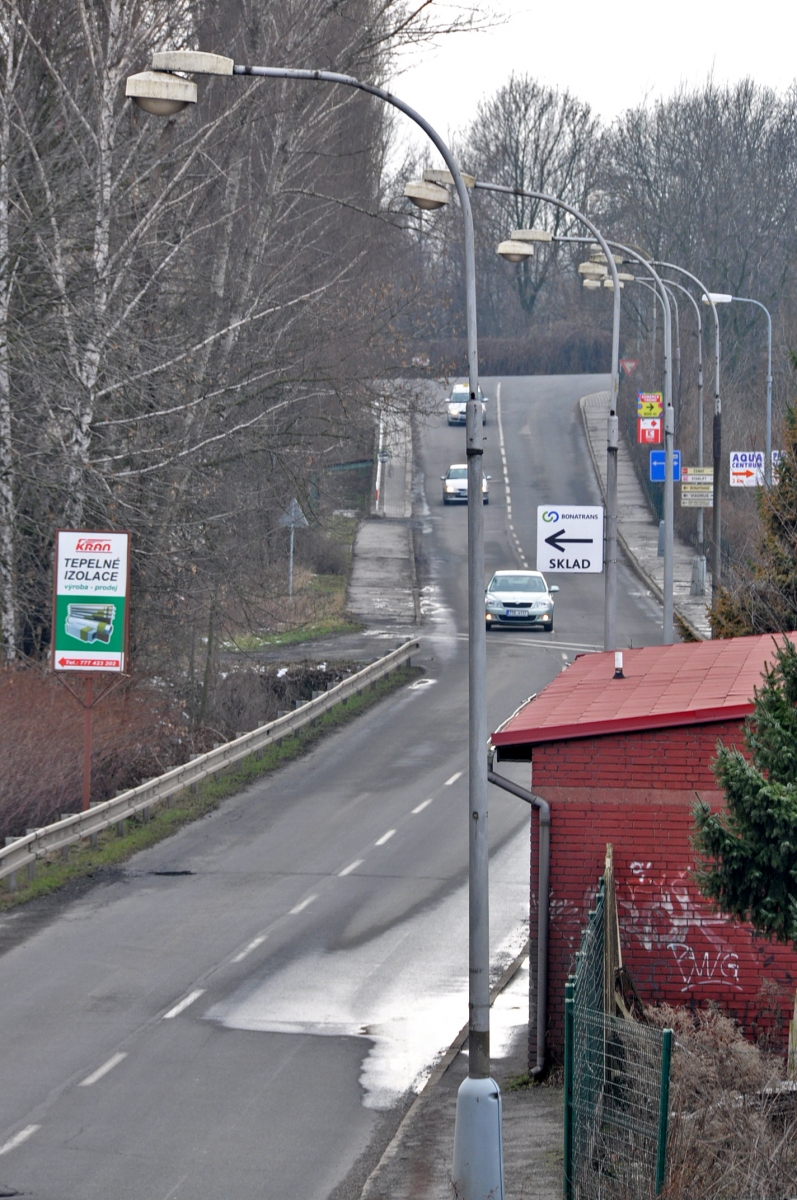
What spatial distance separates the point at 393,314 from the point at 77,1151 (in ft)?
61.9

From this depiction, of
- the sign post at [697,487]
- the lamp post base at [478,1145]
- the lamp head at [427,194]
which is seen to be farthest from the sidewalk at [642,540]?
the lamp post base at [478,1145]

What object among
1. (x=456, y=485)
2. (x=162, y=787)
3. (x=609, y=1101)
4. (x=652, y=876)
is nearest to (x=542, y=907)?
(x=652, y=876)

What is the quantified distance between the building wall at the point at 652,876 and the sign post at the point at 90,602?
10.0 m

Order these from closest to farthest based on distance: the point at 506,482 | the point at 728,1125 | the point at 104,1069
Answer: the point at 728,1125, the point at 104,1069, the point at 506,482

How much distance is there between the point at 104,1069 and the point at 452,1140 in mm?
3252

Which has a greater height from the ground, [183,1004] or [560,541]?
[560,541]

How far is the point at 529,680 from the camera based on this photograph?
3189 cm

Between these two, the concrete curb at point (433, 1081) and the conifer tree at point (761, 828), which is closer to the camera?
the conifer tree at point (761, 828)

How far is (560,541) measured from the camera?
→ 64.4 feet

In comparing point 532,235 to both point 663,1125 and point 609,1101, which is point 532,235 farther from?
point 663,1125

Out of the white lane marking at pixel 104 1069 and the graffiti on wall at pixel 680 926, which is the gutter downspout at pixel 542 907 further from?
the white lane marking at pixel 104 1069

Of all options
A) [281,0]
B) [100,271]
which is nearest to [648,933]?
[100,271]

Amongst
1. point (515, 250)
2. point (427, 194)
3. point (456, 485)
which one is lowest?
point (456, 485)

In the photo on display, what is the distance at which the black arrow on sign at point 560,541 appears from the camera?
1958cm
